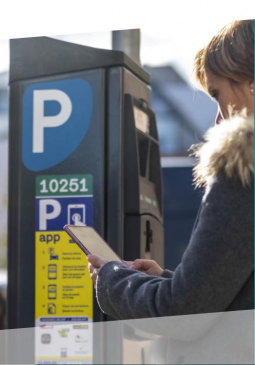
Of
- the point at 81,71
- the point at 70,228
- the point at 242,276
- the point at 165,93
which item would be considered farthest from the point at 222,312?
the point at 165,93

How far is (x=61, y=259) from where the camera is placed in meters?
2.89

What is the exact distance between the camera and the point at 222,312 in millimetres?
1333

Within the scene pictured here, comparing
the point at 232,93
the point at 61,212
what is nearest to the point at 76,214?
the point at 61,212

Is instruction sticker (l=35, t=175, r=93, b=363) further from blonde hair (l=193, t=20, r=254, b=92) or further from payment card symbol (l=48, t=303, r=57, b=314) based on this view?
blonde hair (l=193, t=20, r=254, b=92)

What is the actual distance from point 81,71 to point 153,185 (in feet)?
2.05

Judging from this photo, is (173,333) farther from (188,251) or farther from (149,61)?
(149,61)

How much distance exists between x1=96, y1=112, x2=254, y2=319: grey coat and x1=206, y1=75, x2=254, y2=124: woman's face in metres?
0.09

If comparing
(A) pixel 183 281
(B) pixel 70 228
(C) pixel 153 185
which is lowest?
(A) pixel 183 281

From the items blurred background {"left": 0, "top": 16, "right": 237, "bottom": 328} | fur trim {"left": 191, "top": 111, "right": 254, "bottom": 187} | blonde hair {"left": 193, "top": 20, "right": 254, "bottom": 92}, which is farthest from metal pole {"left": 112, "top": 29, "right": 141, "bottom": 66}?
fur trim {"left": 191, "top": 111, "right": 254, "bottom": 187}

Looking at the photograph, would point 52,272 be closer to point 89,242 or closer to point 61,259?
point 61,259

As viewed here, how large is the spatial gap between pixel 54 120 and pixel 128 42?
0.55 m

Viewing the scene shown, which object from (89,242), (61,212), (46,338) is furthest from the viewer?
(61,212)

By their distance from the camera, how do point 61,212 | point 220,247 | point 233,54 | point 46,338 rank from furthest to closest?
point 61,212 → point 46,338 → point 233,54 → point 220,247

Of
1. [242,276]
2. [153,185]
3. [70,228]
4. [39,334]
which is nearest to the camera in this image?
[242,276]
